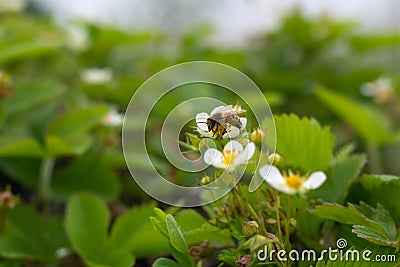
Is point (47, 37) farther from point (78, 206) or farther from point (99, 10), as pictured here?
point (99, 10)

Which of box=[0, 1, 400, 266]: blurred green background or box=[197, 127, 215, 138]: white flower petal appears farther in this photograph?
box=[0, 1, 400, 266]: blurred green background

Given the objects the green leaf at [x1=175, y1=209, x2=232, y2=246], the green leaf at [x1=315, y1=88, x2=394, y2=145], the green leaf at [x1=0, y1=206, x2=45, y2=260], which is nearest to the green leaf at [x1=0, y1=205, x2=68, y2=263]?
the green leaf at [x1=0, y1=206, x2=45, y2=260]

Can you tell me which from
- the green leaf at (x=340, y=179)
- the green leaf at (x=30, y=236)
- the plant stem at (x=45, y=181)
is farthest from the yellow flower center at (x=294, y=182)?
the plant stem at (x=45, y=181)

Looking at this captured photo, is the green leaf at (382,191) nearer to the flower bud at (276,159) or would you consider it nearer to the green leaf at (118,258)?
the flower bud at (276,159)

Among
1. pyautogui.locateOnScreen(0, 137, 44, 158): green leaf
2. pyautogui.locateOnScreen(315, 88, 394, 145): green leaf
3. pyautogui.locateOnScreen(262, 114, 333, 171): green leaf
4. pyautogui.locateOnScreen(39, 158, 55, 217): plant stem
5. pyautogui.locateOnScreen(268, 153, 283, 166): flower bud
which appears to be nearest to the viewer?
pyautogui.locateOnScreen(268, 153, 283, 166): flower bud

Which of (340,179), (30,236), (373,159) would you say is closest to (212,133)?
(340,179)

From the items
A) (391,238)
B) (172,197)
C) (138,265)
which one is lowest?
(138,265)

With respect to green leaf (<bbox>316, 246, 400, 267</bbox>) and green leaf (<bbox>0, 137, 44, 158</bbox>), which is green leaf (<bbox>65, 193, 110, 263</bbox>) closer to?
green leaf (<bbox>0, 137, 44, 158</bbox>)

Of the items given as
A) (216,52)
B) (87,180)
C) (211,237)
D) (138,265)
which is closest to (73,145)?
(87,180)
